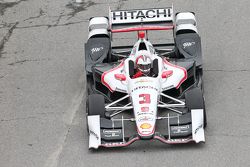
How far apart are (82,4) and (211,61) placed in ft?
17.1

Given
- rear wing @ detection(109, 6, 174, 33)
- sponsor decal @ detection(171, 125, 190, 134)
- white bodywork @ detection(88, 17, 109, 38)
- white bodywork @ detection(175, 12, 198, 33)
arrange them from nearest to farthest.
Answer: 1. sponsor decal @ detection(171, 125, 190, 134)
2. rear wing @ detection(109, 6, 174, 33)
3. white bodywork @ detection(175, 12, 198, 33)
4. white bodywork @ detection(88, 17, 109, 38)

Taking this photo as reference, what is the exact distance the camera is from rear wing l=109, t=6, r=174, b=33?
1784 centimetres

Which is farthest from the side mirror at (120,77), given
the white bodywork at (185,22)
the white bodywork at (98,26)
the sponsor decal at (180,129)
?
the white bodywork at (185,22)

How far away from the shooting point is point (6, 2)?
941 inches

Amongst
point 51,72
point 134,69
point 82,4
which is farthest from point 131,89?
point 82,4

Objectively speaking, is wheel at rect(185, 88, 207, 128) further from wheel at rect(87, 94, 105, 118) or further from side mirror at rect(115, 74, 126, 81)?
wheel at rect(87, 94, 105, 118)

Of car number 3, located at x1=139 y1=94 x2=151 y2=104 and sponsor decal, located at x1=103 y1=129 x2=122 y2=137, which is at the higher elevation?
car number 3, located at x1=139 y1=94 x2=151 y2=104

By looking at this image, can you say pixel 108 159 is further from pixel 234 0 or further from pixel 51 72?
pixel 234 0

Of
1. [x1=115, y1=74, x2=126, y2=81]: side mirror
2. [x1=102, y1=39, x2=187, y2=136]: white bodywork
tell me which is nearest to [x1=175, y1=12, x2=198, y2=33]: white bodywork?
[x1=102, y1=39, x2=187, y2=136]: white bodywork

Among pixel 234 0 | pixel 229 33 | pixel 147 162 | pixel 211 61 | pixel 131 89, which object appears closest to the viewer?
pixel 147 162

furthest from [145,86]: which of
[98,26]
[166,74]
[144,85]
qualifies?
[98,26]

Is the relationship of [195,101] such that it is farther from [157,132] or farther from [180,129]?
[157,132]

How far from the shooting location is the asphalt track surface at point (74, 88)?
1486 centimetres

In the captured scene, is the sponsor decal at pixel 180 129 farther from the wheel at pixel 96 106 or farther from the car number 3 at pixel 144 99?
the wheel at pixel 96 106
